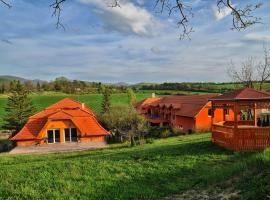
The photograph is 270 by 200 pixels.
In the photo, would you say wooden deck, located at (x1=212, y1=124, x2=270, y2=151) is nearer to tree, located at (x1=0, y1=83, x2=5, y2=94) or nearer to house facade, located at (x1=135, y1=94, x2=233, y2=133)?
house facade, located at (x1=135, y1=94, x2=233, y2=133)

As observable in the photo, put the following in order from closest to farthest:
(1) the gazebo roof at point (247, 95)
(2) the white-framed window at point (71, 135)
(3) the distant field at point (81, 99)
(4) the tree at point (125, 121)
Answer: (1) the gazebo roof at point (247, 95)
(2) the white-framed window at point (71, 135)
(4) the tree at point (125, 121)
(3) the distant field at point (81, 99)

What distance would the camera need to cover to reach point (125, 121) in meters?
39.4

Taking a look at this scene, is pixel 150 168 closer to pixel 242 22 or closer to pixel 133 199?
pixel 133 199

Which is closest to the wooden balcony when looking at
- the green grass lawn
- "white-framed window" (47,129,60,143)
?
"white-framed window" (47,129,60,143)

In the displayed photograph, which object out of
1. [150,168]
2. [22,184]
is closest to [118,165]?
[150,168]

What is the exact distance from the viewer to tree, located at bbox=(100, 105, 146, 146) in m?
37.7

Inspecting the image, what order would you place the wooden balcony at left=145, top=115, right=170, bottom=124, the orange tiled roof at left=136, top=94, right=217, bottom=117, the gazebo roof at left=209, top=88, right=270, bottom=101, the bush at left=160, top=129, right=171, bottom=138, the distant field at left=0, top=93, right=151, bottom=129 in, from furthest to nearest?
the distant field at left=0, top=93, right=151, bottom=129, the wooden balcony at left=145, top=115, right=170, bottom=124, the orange tiled roof at left=136, top=94, right=217, bottom=117, the bush at left=160, top=129, right=171, bottom=138, the gazebo roof at left=209, top=88, right=270, bottom=101

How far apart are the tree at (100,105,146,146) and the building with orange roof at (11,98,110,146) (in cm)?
335

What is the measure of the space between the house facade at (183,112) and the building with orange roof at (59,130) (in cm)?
1230

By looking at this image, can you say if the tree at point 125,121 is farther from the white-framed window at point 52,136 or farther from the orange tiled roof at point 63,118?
the white-framed window at point 52,136

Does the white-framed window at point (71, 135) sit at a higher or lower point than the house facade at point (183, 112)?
lower

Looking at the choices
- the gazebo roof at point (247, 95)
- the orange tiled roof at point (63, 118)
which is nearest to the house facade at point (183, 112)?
the orange tiled roof at point (63, 118)

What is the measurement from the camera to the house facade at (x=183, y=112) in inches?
1586

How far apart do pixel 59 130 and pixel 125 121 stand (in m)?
8.69
